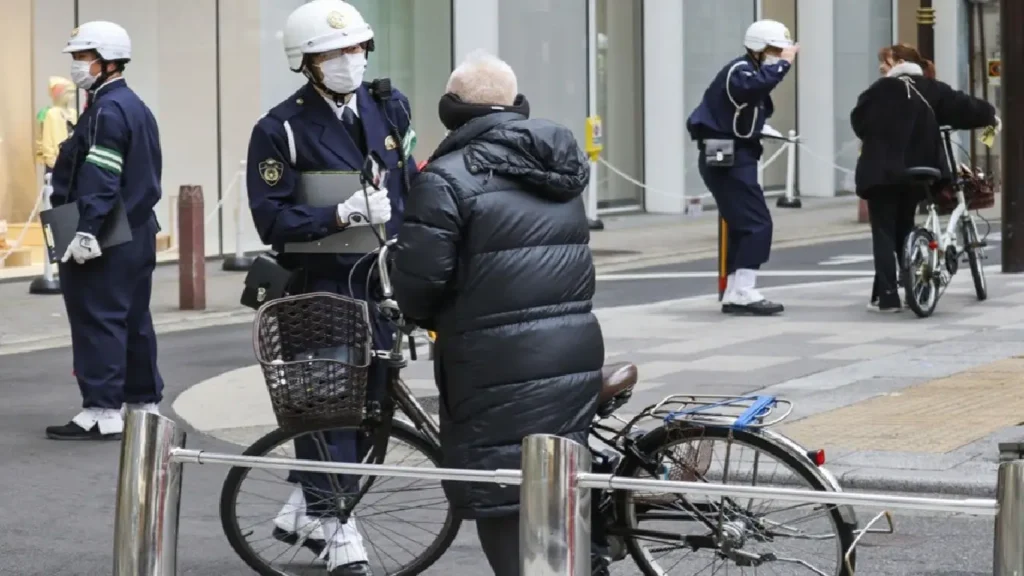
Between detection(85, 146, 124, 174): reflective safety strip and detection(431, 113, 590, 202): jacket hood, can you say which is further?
detection(85, 146, 124, 174): reflective safety strip

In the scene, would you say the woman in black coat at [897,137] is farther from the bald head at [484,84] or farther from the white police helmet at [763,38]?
the bald head at [484,84]

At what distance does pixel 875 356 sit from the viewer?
12.0 m

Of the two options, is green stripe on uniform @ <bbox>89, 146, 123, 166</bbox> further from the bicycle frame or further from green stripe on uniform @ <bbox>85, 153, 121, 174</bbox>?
the bicycle frame

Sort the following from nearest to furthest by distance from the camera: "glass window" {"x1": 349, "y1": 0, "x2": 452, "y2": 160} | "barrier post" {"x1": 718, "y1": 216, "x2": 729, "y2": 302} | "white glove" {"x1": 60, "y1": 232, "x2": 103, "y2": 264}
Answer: "white glove" {"x1": 60, "y1": 232, "x2": 103, "y2": 264}, "barrier post" {"x1": 718, "y1": 216, "x2": 729, "y2": 302}, "glass window" {"x1": 349, "y1": 0, "x2": 452, "y2": 160}

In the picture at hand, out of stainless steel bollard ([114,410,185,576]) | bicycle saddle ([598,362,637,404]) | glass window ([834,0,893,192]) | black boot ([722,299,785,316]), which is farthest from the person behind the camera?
glass window ([834,0,893,192])

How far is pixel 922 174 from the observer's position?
1383 cm

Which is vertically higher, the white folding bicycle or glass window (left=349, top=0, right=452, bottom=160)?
glass window (left=349, top=0, right=452, bottom=160)

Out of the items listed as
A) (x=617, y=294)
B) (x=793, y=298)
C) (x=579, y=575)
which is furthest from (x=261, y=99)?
(x=579, y=575)

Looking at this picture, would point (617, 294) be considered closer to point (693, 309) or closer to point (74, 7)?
point (693, 309)

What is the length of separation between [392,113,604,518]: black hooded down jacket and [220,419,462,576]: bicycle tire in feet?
3.26

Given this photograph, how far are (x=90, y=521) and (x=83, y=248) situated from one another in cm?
185

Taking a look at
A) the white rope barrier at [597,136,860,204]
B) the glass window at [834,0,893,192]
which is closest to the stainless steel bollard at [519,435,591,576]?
the white rope barrier at [597,136,860,204]

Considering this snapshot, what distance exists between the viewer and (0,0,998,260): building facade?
763 inches

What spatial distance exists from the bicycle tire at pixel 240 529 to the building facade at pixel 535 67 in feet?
43.2
